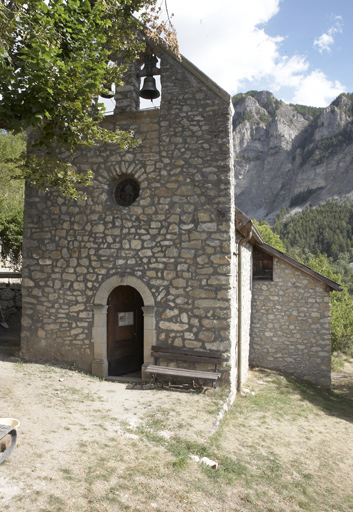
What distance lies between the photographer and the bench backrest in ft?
20.9

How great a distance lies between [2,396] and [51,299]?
2.49 metres

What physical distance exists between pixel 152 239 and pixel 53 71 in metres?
3.33

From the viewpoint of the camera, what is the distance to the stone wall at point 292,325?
1022 centimetres

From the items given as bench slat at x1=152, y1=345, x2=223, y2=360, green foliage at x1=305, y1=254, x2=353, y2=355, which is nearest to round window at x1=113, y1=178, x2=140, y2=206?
bench slat at x1=152, y1=345, x2=223, y2=360

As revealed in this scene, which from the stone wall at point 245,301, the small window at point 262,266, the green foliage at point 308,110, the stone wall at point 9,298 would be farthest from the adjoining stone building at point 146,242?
the green foliage at point 308,110

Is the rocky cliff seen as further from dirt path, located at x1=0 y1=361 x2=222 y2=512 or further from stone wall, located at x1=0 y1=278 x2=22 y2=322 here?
dirt path, located at x1=0 y1=361 x2=222 y2=512

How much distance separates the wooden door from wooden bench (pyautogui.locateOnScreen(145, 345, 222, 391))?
43.8 inches

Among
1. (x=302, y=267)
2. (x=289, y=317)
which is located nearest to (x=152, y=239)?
(x=302, y=267)

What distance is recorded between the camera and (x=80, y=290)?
23.4ft

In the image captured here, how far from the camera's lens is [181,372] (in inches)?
250

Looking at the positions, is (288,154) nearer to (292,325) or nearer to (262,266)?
(262,266)

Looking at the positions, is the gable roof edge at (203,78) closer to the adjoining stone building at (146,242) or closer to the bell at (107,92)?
the adjoining stone building at (146,242)

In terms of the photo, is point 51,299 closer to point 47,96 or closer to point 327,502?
point 47,96

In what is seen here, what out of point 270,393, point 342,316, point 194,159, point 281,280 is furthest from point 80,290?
point 342,316
